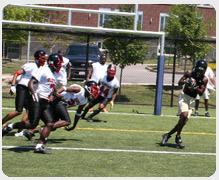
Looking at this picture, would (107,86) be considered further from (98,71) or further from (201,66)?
(201,66)

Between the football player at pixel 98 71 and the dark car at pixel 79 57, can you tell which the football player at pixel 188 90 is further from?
the dark car at pixel 79 57

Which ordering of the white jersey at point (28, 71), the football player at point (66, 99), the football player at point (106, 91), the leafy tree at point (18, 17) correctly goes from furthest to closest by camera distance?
the leafy tree at point (18, 17), the football player at point (106, 91), the white jersey at point (28, 71), the football player at point (66, 99)

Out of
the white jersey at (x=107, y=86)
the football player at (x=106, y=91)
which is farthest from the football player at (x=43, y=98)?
the white jersey at (x=107, y=86)

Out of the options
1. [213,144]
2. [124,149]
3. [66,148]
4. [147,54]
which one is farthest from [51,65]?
[147,54]

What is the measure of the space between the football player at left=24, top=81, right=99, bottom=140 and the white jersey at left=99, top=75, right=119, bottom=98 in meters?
2.72

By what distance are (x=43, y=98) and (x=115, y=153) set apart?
66.0 inches

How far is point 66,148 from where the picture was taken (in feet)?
25.9

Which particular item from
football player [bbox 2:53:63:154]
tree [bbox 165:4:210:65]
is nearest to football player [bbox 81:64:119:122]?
football player [bbox 2:53:63:154]

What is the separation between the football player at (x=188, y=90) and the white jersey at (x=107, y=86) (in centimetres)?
275

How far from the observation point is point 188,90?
8.74 meters

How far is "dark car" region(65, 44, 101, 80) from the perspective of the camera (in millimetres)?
15844

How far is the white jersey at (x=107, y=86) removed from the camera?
11156 mm

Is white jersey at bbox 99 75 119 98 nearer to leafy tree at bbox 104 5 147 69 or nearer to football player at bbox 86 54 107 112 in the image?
football player at bbox 86 54 107 112

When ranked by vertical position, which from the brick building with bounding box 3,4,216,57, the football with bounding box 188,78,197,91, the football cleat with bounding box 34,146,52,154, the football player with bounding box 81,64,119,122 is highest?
the brick building with bounding box 3,4,216,57
